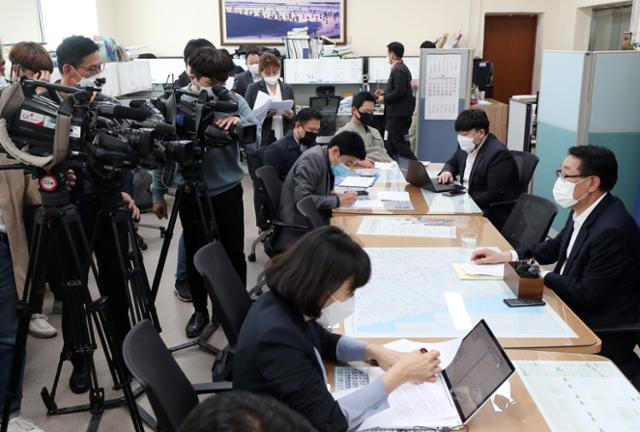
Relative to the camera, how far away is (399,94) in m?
6.41

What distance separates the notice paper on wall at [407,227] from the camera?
285 centimetres

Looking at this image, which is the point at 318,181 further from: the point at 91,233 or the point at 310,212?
the point at 91,233

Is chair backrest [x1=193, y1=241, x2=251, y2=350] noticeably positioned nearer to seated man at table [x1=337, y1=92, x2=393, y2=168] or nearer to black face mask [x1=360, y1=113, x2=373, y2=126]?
seated man at table [x1=337, y1=92, x2=393, y2=168]

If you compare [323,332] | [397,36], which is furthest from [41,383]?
[397,36]

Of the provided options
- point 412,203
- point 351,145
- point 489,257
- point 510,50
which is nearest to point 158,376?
point 489,257

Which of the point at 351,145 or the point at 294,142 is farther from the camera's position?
the point at 294,142

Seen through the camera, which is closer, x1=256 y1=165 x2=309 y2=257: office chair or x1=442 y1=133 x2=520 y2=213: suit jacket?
x1=256 y1=165 x2=309 y2=257: office chair

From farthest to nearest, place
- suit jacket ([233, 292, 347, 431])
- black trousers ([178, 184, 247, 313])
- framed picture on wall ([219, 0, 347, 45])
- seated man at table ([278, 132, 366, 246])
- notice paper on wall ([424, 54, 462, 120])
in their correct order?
framed picture on wall ([219, 0, 347, 45]) → notice paper on wall ([424, 54, 462, 120]) → seated man at table ([278, 132, 366, 246]) → black trousers ([178, 184, 247, 313]) → suit jacket ([233, 292, 347, 431])

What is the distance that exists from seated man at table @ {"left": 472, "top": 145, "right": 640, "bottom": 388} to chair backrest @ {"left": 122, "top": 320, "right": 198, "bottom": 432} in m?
1.43

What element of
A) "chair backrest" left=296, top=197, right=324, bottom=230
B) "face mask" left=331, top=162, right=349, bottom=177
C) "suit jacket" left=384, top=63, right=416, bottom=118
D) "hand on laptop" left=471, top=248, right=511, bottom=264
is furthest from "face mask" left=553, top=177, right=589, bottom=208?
"suit jacket" left=384, top=63, right=416, bottom=118

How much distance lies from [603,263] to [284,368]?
4.55 ft

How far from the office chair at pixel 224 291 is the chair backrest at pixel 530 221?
156 cm

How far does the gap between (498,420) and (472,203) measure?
7.05 feet

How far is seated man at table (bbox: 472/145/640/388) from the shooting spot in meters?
2.13
